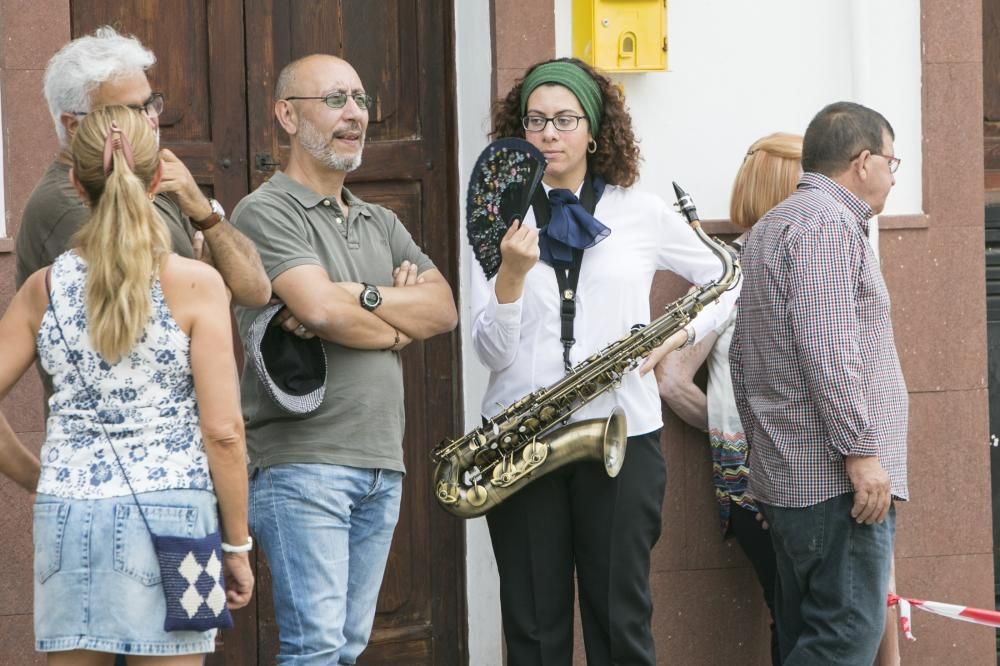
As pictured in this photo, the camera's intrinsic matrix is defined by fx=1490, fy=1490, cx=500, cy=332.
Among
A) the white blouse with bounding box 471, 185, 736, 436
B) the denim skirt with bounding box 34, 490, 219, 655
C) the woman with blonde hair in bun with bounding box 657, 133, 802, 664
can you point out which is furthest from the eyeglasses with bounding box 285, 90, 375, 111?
the woman with blonde hair in bun with bounding box 657, 133, 802, 664

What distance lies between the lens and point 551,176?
4570 millimetres

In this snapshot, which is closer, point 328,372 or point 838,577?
point 328,372

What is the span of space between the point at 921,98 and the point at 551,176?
6.26 feet

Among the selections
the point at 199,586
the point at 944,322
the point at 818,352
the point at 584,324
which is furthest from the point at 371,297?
the point at 944,322

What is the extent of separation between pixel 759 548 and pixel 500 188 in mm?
1717

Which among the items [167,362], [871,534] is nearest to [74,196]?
[167,362]

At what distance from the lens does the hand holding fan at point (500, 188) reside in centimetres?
433

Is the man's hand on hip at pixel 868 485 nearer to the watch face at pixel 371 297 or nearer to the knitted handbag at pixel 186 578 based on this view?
the watch face at pixel 371 297

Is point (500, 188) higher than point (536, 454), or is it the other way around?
point (500, 188)

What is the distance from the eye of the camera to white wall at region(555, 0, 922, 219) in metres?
5.52

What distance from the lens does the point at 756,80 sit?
5625mm

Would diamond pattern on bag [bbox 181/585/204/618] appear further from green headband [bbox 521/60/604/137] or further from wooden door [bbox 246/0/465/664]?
wooden door [bbox 246/0/465/664]

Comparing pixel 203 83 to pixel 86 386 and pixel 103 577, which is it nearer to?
pixel 86 386

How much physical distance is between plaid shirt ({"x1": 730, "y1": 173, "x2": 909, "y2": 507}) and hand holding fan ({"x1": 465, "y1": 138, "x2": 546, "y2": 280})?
0.80m
